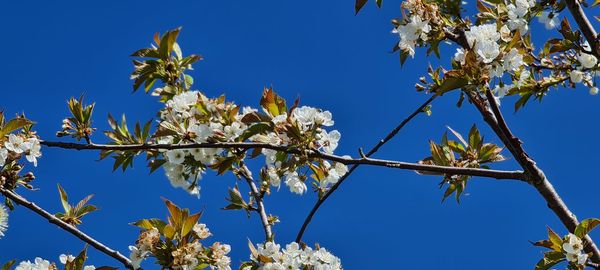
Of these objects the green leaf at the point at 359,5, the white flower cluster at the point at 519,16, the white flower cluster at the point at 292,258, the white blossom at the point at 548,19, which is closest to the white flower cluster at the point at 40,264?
the white flower cluster at the point at 292,258

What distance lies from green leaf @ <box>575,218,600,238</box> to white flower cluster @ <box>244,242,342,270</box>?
3.03ft

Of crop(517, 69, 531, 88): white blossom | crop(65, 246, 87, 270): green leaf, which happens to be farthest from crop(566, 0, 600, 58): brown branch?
crop(65, 246, 87, 270): green leaf

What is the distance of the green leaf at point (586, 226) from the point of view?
2.35 meters

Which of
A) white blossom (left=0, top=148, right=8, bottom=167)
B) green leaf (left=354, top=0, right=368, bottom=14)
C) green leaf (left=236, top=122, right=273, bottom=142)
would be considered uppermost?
green leaf (left=354, top=0, right=368, bottom=14)

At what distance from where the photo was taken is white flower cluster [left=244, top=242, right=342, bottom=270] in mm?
2699

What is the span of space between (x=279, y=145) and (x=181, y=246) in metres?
0.49

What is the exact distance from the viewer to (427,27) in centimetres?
247

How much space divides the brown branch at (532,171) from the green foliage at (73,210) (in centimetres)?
156

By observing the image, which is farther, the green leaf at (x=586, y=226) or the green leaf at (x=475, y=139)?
the green leaf at (x=475, y=139)

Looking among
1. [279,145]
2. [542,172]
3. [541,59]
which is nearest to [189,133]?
[279,145]

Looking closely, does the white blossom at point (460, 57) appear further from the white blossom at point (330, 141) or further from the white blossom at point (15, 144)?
the white blossom at point (15, 144)

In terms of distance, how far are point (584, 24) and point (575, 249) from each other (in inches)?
35.7

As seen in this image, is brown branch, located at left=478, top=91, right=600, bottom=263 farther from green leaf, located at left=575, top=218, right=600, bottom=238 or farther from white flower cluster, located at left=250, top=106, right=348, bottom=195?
white flower cluster, located at left=250, top=106, right=348, bottom=195

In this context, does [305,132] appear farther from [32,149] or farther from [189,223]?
[32,149]
